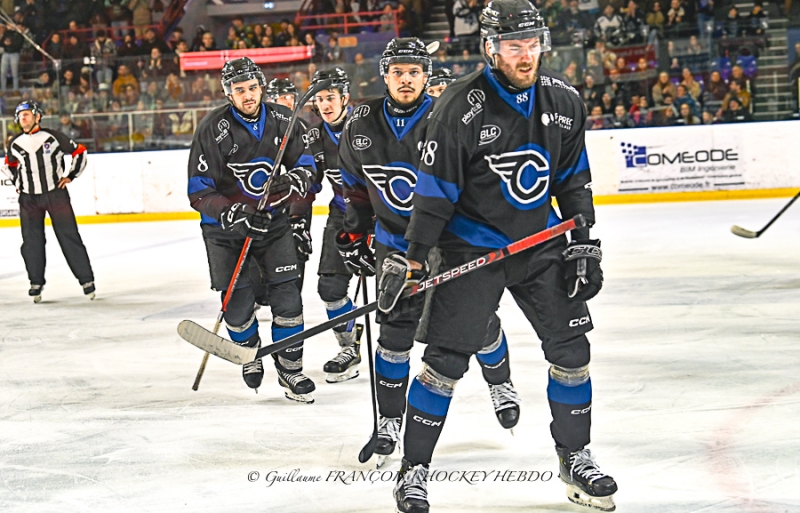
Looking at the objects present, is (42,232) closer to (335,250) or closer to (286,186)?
(335,250)

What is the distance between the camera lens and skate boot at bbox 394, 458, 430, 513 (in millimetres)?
2607

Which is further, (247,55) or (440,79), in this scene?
(247,55)

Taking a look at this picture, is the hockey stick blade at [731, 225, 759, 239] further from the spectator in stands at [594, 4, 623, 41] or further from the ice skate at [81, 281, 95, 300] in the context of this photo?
the spectator in stands at [594, 4, 623, 41]

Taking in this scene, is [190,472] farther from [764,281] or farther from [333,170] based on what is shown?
[764,281]

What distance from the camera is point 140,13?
15258 mm

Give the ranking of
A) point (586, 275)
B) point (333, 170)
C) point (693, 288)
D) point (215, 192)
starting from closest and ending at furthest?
point (586, 275) < point (215, 192) < point (333, 170) < point (693, 288)

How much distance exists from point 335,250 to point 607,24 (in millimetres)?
8226

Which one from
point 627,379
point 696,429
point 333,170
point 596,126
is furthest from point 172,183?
point 696,429

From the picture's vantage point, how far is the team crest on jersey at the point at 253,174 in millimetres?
4008

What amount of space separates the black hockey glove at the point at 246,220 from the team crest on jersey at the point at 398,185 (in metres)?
0.73

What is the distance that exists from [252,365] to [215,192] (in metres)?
0.72

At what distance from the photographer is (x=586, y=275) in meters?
2.59

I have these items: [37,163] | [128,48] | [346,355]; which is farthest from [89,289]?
[128,48]

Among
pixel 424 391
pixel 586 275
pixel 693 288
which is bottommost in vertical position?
pixel 693 288
